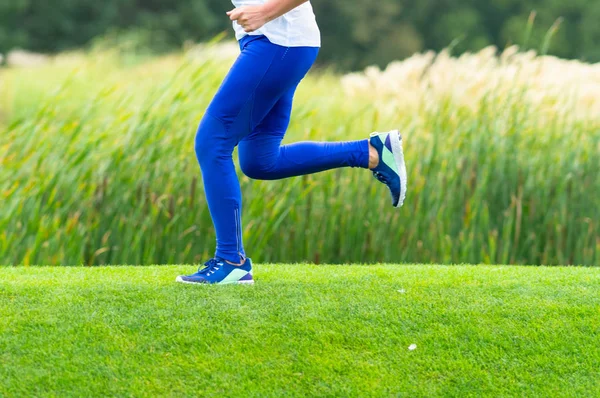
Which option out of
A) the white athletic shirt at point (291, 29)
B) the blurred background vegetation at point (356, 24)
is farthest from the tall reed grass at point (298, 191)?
the blurred background vegetation at point (356, 24)

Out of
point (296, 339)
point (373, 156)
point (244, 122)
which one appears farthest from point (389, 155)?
point (296, 339)

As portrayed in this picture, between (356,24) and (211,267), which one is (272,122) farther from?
(356,24)

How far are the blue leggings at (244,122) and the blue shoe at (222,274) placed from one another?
4 centimetres

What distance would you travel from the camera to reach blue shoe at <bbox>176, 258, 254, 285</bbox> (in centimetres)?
376

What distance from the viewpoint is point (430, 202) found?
5.77 m

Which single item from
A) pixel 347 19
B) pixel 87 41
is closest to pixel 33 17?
pixel 87 41

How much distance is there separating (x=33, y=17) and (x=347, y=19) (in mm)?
9917

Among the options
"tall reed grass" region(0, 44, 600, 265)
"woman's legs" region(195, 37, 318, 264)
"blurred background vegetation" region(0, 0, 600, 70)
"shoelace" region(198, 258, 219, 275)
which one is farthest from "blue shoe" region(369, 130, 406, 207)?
"blurred background vegetation" region(0, 0, 600, 70)

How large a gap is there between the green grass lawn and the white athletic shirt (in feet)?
3.29

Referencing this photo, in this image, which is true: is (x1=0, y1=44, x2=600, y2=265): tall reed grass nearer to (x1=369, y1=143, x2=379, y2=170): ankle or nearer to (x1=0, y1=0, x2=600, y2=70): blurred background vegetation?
(x1=369, y1=143, x2=379, y2=170): ankle

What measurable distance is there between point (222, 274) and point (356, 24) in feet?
87.3

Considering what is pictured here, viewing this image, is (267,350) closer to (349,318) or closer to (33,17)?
(349,318)

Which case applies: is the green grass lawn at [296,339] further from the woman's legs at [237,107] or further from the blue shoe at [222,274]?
the woman's legs at [237,107]

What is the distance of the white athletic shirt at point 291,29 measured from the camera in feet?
11.6
